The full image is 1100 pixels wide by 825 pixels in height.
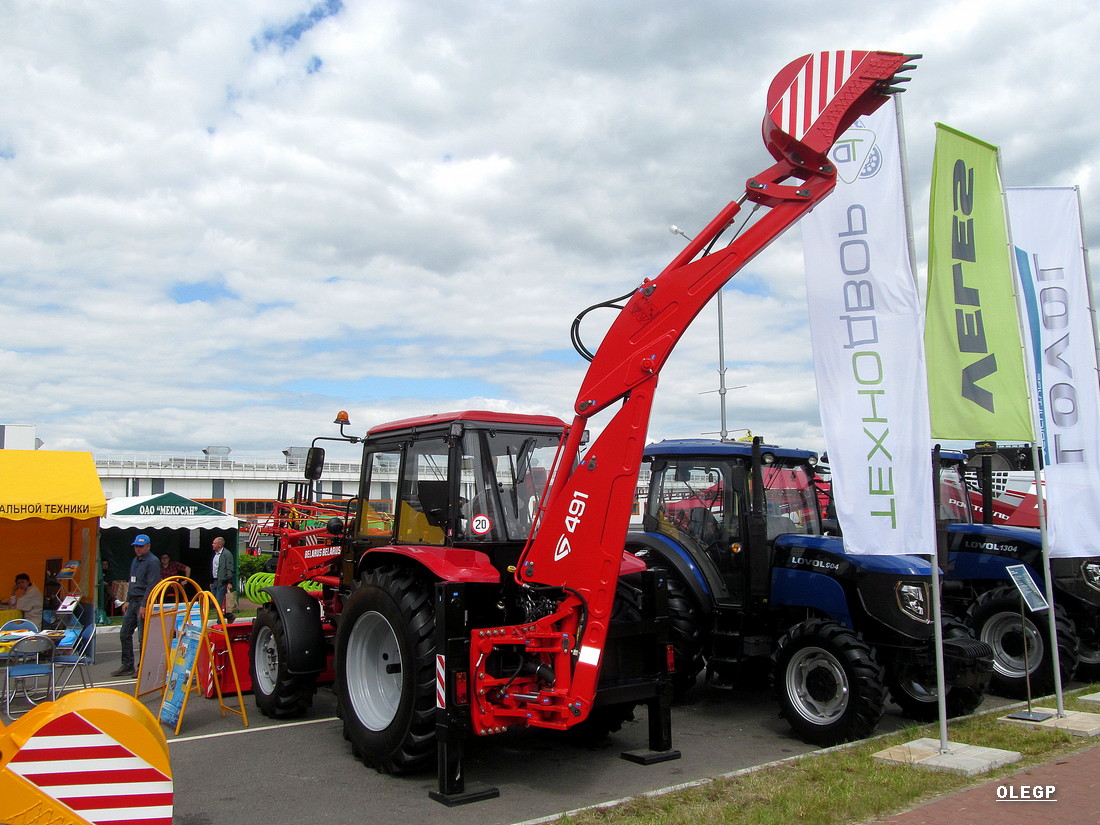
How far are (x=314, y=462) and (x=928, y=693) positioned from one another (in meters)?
5.53

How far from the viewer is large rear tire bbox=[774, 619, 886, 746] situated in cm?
602

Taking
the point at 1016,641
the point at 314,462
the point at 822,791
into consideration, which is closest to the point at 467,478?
the point at 314,462

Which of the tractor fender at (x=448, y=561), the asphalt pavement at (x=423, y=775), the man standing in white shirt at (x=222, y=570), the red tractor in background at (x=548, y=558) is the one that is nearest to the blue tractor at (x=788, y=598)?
the asphalt pavement at (x=423, y=775)

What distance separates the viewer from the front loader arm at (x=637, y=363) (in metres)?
4.94

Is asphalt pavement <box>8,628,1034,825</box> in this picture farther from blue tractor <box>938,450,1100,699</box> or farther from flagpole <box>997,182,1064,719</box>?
blue tractor <box>938,450,1100,699</box>

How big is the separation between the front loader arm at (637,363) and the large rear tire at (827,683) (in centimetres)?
229

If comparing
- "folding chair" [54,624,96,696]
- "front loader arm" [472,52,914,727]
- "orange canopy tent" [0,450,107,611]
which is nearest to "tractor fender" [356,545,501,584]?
"front loader arm" [472,52,914,727]

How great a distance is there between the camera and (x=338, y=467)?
30875mm

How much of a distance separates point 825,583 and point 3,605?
12.1m

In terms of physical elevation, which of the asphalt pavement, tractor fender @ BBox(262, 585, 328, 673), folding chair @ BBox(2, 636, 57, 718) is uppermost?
tractor fender @ BBox(262, 585, 328, 673)

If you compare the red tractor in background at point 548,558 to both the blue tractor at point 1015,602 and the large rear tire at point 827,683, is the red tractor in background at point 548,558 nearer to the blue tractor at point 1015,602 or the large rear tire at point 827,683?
the large rear tire at point 827,683

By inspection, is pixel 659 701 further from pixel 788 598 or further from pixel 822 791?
pixel 788 598

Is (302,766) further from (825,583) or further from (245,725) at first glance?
(825,583)

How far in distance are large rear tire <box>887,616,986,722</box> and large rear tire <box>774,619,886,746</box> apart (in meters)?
0.66
